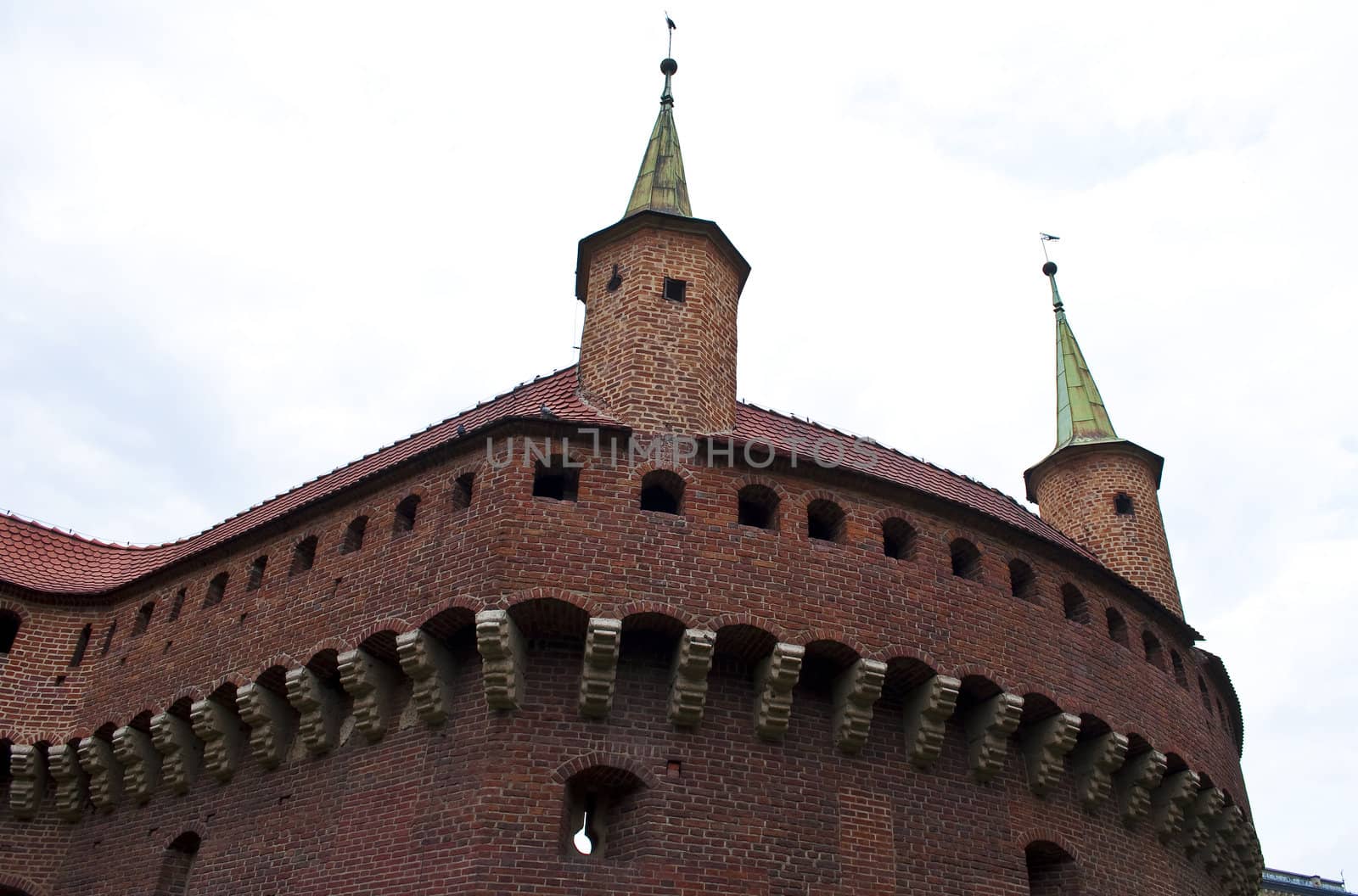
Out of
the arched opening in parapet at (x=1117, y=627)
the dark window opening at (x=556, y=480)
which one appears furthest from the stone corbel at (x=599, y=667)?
the arched opening in parapet at (x=1117, y=627)

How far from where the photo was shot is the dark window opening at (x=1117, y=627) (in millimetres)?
16094

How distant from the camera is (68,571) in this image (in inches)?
765

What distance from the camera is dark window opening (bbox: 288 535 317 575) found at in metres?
15.1

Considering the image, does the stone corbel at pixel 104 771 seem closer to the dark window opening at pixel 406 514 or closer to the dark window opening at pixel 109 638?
the dark window opening at pixel 109 638

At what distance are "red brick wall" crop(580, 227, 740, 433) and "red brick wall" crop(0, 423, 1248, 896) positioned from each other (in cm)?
119

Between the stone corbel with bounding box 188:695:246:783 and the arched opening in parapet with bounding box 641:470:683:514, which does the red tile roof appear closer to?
the arched opening in parapet with bounding box 641:470:683:514

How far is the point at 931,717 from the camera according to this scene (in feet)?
43.7

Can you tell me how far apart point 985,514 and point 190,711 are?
1037 centimetres

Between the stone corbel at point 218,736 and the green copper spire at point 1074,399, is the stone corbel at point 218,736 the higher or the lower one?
the lower one

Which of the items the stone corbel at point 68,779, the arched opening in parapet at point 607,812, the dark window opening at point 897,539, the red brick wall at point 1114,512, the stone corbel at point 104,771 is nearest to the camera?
the arched opening in parapet at point 607,812

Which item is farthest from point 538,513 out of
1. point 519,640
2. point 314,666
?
point 314,666

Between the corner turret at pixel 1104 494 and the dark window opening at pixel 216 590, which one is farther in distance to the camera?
the corner turret at pixel 1104 494

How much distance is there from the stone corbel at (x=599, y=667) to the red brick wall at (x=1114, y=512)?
1090 centimetres

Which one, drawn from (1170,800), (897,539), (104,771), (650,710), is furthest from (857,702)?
(104,771)
